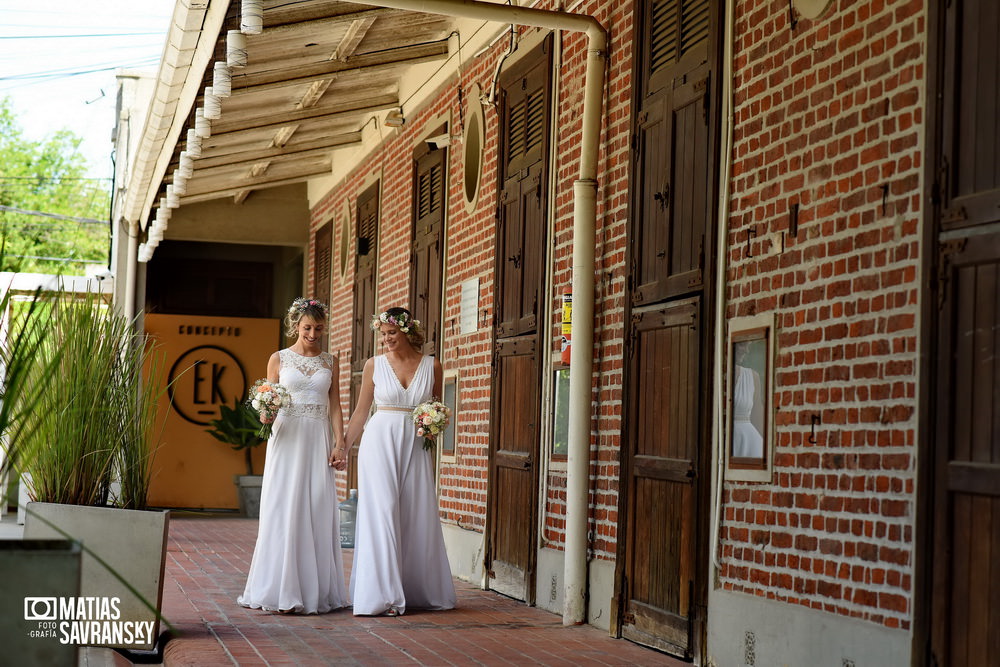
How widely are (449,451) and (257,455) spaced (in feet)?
26.5

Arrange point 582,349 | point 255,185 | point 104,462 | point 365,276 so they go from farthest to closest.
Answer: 1. point 255,185
2. point 365,276
3. point 582,349
4. point 104,462

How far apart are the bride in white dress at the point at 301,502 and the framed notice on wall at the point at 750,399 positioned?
8.74ft

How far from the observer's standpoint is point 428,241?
34.4 feet

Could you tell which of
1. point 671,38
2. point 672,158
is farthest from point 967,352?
point 671,38

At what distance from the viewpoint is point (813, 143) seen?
15.9 feet

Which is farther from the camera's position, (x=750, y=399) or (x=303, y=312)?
(x=303, y=312)

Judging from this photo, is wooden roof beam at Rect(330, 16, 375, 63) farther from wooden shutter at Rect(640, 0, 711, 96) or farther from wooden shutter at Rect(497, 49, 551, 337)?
wooden shutter at Rect(640, 0, 711, 96)

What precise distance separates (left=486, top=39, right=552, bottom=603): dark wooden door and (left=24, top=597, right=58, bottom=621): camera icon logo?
4821 millimetres

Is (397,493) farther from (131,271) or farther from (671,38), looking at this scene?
(131,271)

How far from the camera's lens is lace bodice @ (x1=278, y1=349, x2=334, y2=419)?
728 centimetres

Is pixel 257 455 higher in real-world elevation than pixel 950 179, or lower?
lower

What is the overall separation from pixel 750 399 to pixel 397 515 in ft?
8.37

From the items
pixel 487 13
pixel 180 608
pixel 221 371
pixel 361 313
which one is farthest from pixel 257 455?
pixel 487 13

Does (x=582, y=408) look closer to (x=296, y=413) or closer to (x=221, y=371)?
(x=296, y=413)
